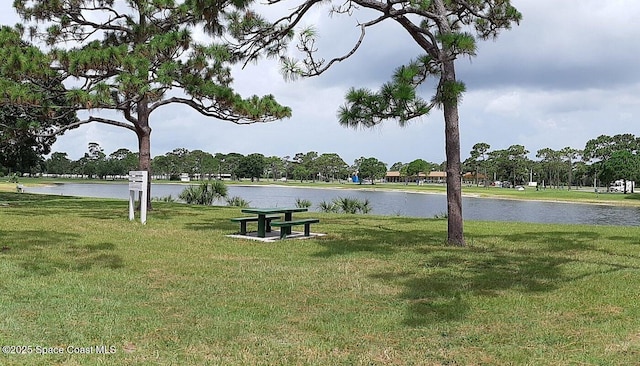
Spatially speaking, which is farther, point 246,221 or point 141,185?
point 141,185

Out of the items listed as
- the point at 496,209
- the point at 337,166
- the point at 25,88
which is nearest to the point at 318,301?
the point at 25,88

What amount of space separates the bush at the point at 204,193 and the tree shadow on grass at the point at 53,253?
41.5 ft

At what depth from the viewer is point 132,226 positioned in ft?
33.9

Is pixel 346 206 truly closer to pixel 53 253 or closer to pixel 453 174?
pixel 453 174

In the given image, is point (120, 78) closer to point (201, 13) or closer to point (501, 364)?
point (201, 13)

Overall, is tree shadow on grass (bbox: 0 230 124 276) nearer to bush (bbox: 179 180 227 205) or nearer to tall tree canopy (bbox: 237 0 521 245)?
tall tree canopy (bbox: 237 0 521 245)

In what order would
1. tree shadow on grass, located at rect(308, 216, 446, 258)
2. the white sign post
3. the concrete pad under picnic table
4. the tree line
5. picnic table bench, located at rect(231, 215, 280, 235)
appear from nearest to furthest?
tree shadow on grass, located at rect(308, 216, 446, 258) < the concrete pad under picnic table < picnic table bench, located at rect(231, 215, 280, 235) < the white sign post < the tree line

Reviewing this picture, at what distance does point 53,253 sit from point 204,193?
1471cm

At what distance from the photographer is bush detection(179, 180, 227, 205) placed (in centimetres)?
2134

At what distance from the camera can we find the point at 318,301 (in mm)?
4539

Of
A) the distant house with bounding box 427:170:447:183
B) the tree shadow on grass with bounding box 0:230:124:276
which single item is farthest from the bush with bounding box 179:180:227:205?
the distant house with bounding box 427:170:447:183

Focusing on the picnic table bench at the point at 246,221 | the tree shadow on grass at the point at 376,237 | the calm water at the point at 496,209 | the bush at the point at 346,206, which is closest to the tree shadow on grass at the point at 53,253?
the picnic table bench at the point at 246,221

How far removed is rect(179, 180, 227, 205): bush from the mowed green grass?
12913 millimetres

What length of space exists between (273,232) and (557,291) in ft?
18.6
